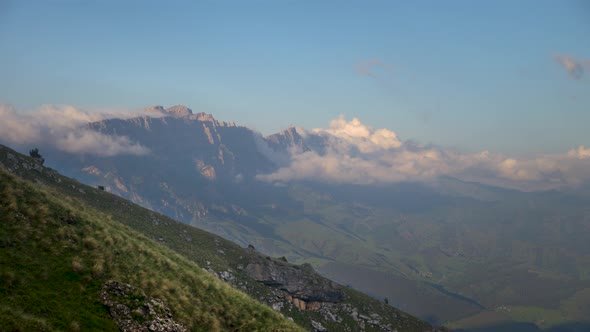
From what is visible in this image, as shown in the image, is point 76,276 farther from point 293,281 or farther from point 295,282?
point 295,282

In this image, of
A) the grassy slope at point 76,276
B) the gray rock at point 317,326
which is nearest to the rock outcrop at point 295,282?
the gray rock at point 317,326

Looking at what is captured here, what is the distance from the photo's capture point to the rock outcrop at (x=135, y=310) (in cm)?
2731

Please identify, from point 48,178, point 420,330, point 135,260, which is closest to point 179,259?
point 135,260

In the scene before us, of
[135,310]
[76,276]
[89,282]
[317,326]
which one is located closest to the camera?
[135,310]

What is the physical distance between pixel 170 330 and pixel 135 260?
11.1 meters

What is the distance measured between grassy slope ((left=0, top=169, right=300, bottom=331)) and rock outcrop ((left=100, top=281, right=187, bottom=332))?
777 millimetres

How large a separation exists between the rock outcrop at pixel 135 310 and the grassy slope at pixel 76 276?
2.55ft

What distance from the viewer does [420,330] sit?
12206cm

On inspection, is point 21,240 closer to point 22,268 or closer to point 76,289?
point 22,268

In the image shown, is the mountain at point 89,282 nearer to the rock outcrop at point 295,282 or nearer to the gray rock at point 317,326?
the gray rock at point 317,326

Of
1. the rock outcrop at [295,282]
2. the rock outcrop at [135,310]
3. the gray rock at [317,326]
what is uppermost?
the rock outcrop at [135,310]

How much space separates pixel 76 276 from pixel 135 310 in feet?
19.0

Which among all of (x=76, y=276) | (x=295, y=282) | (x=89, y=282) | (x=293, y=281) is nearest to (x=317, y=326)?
(x=295, y=282)

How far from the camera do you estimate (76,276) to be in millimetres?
29141
